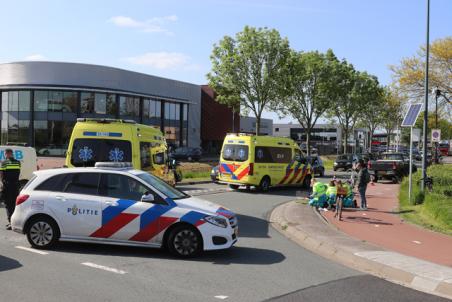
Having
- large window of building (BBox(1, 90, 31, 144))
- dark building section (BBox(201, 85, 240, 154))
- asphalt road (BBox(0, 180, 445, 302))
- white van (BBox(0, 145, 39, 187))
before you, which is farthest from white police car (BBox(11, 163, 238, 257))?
dark building section (BBox(201, 85, 240, 154))

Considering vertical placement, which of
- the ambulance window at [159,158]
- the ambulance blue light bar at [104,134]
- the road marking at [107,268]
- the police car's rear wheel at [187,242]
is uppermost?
the ambulance blue light bar at [104,134]

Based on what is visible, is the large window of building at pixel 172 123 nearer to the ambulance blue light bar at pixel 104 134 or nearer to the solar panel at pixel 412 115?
the solar panel at pixel 412 115

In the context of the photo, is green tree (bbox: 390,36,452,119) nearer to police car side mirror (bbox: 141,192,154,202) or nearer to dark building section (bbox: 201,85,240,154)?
police car side mirror (bbox: 141,192,154,202)

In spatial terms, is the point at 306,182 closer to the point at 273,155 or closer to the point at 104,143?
the point at 273,155

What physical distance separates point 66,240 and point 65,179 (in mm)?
1108

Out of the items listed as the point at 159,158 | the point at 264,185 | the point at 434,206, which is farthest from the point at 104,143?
the point at 264,185

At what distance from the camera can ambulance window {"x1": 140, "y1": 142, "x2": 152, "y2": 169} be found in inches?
514

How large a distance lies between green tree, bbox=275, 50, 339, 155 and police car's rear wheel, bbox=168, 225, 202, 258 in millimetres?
35680

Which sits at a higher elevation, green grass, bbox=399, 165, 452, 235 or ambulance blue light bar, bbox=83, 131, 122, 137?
ambulance blue light bar, bbox=83, 131, 122, 137

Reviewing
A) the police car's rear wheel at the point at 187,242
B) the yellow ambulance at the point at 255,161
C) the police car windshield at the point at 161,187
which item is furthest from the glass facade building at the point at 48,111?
the police car's rear wheel at the point at 187,242

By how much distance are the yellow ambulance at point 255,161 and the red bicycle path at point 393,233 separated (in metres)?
6.32

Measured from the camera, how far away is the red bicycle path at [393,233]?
30.9 feet

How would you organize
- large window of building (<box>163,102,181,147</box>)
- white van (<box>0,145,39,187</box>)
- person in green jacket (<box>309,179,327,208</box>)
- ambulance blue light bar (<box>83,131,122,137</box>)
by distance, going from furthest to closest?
large window of building (<box>163,102,181,147</box>)
white van (<box>0,145,39,187</box>)
person in green jacket (<box>309,179,327,208</box>)
ambulance blue light bar (<box>83,131,122,137</box>)

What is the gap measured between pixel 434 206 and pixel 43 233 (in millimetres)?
10354
